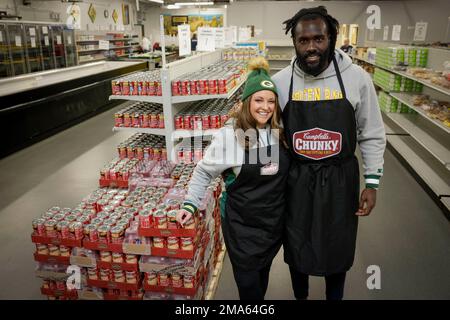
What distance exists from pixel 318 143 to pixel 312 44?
1.65 ft

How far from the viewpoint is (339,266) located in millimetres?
2189

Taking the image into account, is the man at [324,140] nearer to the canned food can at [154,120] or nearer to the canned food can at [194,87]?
the canned food can at [194,87]

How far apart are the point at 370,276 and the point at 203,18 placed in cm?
1770

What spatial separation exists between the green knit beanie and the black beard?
19 cm

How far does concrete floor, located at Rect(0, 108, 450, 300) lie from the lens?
316cm

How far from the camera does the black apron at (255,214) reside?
206 centimetres

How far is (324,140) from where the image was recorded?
1.99 metres

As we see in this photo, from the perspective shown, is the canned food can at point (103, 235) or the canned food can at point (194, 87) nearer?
the canned food can at point (103, 235)

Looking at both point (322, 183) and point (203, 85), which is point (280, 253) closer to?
point (322, 183)

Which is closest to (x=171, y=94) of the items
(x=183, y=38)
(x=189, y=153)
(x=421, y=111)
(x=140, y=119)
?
(x=140, y=119)

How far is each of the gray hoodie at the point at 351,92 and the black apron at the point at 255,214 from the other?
0.34 m

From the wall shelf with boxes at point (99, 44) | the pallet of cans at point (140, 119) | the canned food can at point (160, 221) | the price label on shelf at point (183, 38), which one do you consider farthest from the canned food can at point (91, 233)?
the wall shelf with boxes at point (99, 44)

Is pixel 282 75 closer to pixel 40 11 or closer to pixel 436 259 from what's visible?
pixel 436 259

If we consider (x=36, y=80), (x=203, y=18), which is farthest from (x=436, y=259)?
(x=203, y=18)
